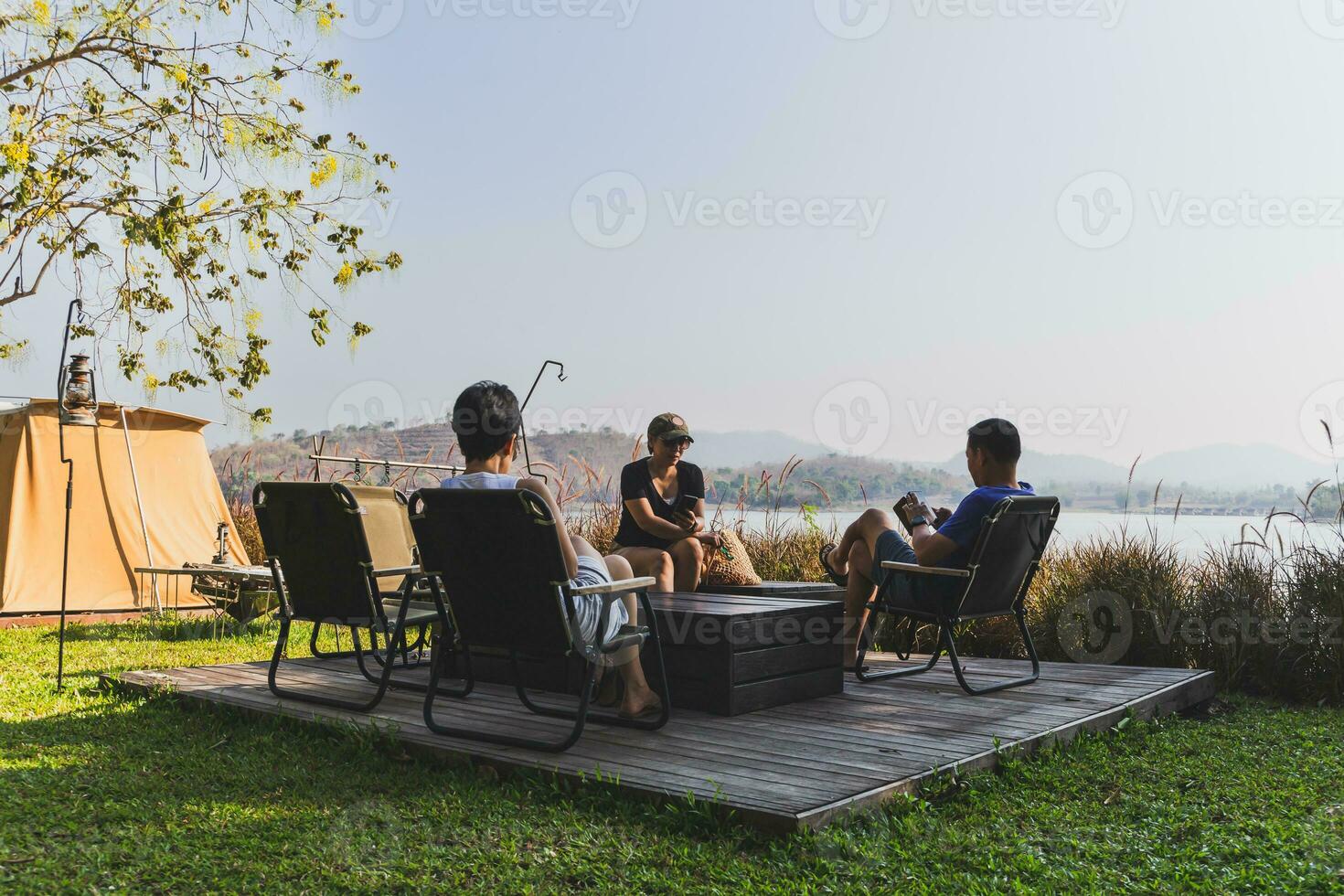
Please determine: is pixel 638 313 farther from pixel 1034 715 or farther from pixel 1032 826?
pixel 1032 826

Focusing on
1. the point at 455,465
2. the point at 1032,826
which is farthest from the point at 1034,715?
the point at 455,465

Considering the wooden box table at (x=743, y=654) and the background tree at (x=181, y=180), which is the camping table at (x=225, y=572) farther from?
the wooden box table at (x=743, y=654)

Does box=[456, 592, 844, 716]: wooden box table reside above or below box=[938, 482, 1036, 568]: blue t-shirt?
below

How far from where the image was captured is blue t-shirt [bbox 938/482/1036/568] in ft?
14.5

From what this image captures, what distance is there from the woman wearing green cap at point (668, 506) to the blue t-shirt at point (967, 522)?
4.38ft

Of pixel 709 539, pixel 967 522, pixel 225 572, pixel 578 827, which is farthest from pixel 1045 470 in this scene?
pixel 225 572

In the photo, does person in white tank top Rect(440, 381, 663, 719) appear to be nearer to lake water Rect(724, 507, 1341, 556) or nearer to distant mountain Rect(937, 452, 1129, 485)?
distant mountain Rect(937, 452, 1129, 485)

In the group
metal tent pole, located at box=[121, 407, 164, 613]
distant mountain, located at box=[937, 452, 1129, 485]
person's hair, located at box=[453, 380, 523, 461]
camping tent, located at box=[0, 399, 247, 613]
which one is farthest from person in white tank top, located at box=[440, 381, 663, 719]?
metal tent pole, located at box=[121, 407, 164, 613]

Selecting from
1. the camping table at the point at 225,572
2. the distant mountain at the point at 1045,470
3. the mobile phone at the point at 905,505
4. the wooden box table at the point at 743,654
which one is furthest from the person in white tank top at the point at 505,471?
the camping table at the point at 225,572

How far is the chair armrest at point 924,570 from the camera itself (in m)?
4.32

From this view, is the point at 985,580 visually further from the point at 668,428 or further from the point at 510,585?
the point at 510,585

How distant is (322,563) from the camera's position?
4.49 m

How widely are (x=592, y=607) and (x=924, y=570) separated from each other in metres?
1.57

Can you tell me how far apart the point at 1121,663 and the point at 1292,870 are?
338cm
